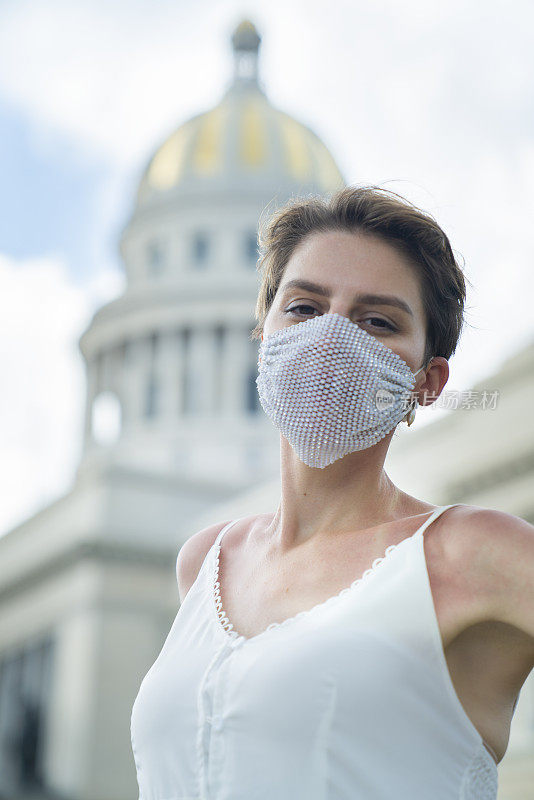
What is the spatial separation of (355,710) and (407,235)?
3.14 ft

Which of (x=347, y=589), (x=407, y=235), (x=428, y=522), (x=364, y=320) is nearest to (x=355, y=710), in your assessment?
(x=347, y=589)

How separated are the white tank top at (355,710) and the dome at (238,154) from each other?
2021 inches

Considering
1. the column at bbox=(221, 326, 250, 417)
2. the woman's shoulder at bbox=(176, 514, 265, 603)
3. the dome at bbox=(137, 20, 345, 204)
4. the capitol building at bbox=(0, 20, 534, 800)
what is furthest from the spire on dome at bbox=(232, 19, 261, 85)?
the woman's shoulder at bbox=(176, 514, 265, 603)

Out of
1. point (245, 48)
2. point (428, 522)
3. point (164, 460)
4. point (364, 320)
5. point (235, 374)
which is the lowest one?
point (164, 460)

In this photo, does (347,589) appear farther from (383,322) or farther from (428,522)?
(383,322)

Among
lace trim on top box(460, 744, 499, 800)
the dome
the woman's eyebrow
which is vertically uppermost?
the woman's eyebrow

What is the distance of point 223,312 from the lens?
51750 mm

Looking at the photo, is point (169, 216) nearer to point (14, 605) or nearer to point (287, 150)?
point (287, 150)

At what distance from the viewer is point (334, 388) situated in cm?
227

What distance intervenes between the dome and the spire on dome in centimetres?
598

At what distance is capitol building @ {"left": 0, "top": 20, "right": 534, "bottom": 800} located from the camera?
2434 centimetres

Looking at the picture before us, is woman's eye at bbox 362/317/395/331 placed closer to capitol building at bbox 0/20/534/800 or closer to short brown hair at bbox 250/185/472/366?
short brown hair at bbox 250/185/472/366

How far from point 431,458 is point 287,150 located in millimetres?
32484

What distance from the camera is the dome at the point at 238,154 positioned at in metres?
54.2
